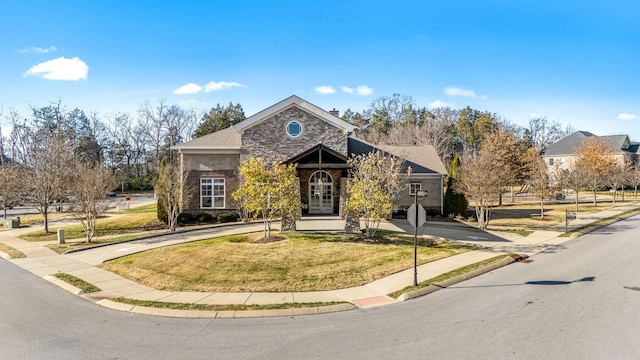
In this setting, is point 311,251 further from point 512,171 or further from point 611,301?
point 512,171

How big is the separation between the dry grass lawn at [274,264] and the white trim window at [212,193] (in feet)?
29.9

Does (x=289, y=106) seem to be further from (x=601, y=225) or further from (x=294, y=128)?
(x=601, y=225)

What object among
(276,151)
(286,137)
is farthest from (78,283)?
(286,137)

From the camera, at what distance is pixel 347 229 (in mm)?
20391

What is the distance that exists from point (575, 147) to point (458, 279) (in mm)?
69017

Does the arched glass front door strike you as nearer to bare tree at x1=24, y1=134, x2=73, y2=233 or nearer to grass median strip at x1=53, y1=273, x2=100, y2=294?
grass median strip at x1=53, y1=273, x2=100, y2=294

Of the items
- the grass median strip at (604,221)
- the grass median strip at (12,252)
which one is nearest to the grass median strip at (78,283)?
the grass median strip at (12,252)

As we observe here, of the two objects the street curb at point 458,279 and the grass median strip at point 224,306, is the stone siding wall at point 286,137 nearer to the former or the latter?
the street curb at point 458,279

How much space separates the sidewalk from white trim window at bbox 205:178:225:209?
10.0 feet

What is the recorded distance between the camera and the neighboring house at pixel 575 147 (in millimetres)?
67938

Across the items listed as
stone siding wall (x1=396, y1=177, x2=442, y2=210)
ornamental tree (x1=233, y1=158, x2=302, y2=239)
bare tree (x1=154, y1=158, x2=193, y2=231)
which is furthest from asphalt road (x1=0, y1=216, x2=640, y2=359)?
stone siding wall (x1=396, y1=177, x2=442, y2=210)

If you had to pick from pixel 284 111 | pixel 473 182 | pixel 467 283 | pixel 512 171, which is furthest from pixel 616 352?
pixel 512 171

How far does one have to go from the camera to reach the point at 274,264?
14086mm

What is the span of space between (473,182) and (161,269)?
18693 mm
